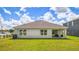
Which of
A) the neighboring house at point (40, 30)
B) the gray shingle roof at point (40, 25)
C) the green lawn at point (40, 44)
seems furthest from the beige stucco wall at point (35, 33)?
the green lawn at point (40, 44)

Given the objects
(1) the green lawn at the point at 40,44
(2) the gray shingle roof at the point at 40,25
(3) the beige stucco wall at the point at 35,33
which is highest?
(2) the gray shingle roof at the point at 40,25

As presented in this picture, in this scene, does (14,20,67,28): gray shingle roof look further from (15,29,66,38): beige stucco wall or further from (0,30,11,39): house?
(0,30,11,39): house

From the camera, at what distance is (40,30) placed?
13.1 meters

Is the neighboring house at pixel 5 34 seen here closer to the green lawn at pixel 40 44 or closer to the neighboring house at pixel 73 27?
the green lawn at pixel 40 44

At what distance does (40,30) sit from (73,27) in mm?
1650

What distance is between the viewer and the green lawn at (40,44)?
11578 mm

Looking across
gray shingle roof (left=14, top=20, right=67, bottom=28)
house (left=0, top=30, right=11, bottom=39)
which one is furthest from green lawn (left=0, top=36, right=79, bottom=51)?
gray shingle roof (left=14, top=20, right=67, bottom=28)

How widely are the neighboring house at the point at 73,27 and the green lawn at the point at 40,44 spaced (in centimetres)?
14

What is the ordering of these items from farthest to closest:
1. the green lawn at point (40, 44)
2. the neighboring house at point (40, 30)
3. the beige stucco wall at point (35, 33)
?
the beige stucco wall at point (35, 33)
the neighboring house at point (40, 30)
the green lawn at point (40, 44)

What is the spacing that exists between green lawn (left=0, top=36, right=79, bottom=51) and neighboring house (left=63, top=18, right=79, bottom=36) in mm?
145

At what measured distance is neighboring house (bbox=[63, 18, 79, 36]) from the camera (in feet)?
38.2

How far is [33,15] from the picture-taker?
11.8 metres
